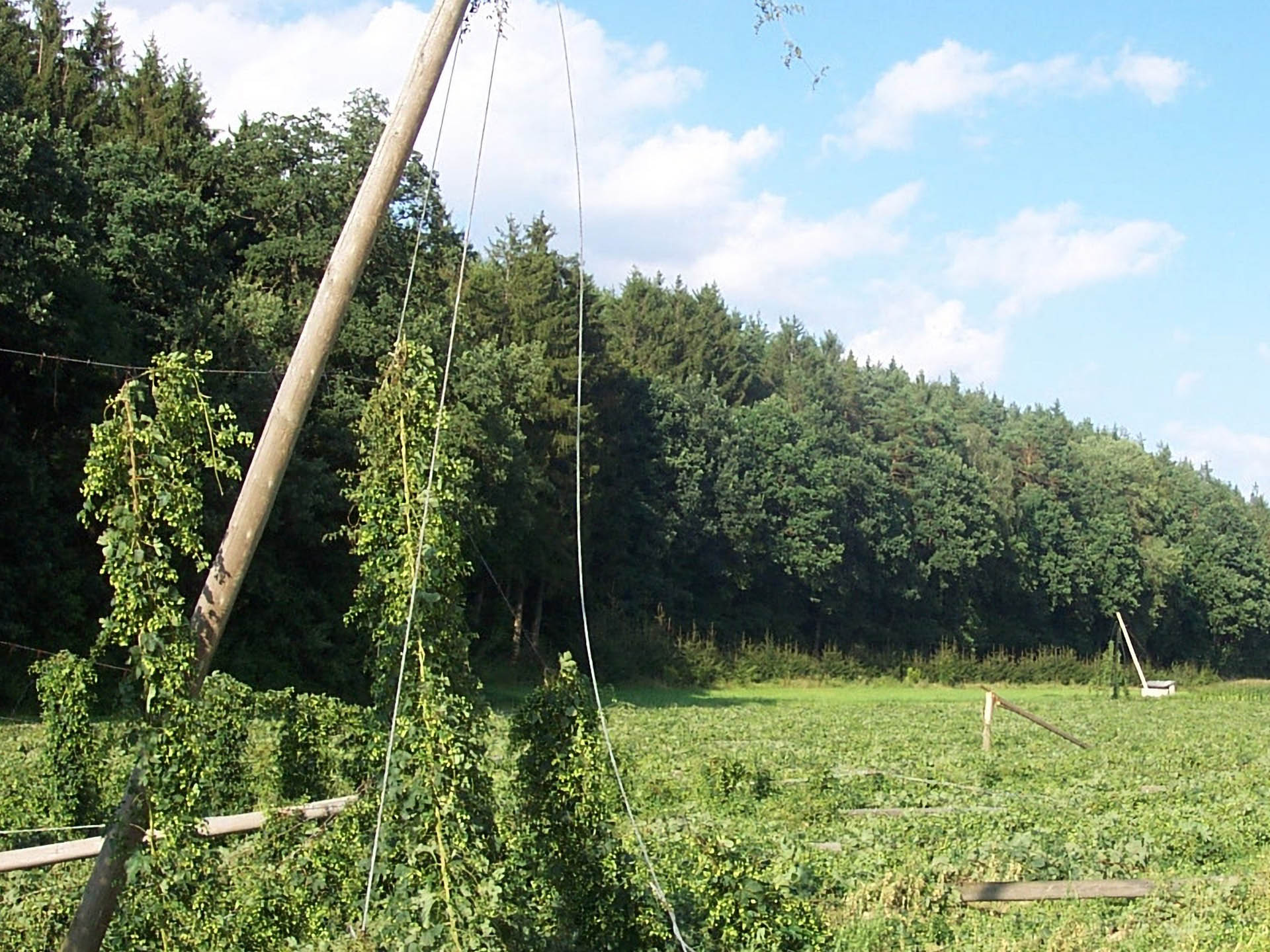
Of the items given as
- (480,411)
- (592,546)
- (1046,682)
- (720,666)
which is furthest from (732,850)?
(1046,682)

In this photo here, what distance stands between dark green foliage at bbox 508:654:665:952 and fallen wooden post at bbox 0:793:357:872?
1180 millimetres

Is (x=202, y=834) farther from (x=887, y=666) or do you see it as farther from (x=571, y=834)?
(x=887, y=666)

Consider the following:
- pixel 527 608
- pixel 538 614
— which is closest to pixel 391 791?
pixel 538 614

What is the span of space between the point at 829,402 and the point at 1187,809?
7203 cm

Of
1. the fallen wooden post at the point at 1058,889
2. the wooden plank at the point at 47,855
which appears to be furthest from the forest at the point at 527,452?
the fallen wooden post at the point at 1058,889

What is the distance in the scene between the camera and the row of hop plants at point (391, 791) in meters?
6.87

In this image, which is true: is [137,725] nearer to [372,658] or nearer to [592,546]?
[372,658]

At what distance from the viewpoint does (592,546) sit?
58875 millimetres

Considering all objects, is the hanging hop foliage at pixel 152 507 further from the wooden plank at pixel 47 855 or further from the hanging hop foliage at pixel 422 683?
the wooden plank at pixel 47 855

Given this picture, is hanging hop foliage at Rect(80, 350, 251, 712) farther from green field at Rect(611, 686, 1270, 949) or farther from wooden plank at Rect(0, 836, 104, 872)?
green field at Rect(611, 686, 1270, 949)

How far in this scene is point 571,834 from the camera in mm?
8406

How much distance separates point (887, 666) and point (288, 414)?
6253 cm

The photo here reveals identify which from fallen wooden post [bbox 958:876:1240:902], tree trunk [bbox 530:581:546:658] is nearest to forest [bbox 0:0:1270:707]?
tree trunk [bbox 530:581:546:658]

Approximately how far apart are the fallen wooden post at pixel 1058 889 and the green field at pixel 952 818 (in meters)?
0.10
